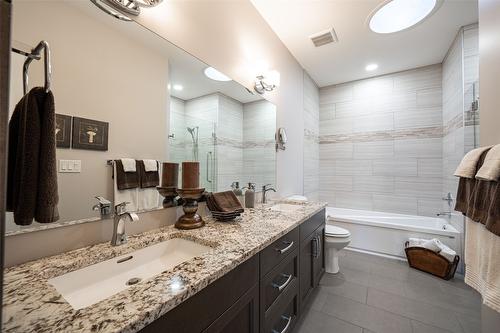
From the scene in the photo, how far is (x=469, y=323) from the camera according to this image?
1594mm

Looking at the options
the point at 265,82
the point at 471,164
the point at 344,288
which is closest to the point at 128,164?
the point at 265,82

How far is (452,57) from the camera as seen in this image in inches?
103

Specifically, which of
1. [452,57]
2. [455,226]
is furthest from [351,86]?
[455,226]

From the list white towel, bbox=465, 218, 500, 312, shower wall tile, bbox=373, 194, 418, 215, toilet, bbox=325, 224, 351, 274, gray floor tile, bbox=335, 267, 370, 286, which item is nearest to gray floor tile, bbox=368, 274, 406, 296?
gray floor tile, bbox=335, 267, 370, 286

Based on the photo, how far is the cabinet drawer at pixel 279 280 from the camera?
41.1 inches

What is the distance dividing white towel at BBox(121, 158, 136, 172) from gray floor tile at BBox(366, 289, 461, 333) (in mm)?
2212

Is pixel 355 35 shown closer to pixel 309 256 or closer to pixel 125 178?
pixel 309 256

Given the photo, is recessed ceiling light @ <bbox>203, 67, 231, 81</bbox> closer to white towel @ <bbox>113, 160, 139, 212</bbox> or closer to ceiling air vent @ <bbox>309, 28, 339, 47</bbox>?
white towel @ <bbox>113, 160, 139, 212</bbox>

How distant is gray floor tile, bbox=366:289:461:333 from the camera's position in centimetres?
160

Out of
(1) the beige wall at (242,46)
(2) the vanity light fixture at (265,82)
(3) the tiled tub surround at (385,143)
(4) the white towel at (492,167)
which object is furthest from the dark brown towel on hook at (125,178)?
(3) the tiled tub surround at (385,143)

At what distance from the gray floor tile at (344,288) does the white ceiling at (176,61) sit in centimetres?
210

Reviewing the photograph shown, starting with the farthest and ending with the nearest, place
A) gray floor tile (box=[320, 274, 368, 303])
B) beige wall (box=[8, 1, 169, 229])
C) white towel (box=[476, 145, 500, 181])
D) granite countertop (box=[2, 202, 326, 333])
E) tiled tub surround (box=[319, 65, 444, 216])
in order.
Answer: tiled tub surround (box=[319, 65, 444, 216])
gray floor tile (box=[320, 274, 368, 303])
white towel (box=[476, 145, 500, 181])
beige wall (box=[8, 1, 169, 229])
granite countertop (box=[2, 202, 326, 333])

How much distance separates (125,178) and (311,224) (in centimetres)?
143

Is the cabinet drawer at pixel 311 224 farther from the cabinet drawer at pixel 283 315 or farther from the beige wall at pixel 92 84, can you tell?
the beige wall at pixel 92 84
